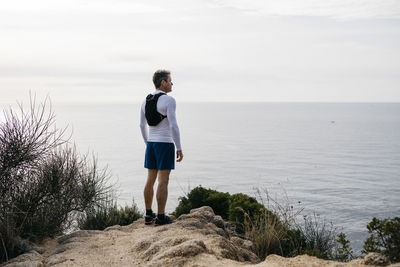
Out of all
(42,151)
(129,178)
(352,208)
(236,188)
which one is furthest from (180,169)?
(42,151)

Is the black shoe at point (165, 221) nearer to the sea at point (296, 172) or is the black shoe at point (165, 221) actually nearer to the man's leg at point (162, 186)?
the man's leg at point (162, 186)

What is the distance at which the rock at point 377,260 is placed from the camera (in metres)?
4.52

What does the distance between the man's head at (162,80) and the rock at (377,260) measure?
4.12m

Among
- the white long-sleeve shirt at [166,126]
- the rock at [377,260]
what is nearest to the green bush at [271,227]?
the white long-sleeve shirt at [166,126]

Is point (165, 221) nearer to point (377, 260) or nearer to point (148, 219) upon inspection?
point (148, 219)

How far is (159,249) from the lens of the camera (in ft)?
18.8

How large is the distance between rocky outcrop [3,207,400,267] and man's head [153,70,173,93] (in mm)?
2377

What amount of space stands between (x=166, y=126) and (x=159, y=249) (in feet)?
7.32

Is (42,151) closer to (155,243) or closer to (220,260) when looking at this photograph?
(155,243)

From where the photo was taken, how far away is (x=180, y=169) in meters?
72.1

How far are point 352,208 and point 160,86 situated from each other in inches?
1685

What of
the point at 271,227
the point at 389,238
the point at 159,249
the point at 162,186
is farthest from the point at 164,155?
the point at 389,238

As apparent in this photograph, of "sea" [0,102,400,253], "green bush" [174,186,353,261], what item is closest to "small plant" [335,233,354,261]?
"green bush" [174,186,353,261]

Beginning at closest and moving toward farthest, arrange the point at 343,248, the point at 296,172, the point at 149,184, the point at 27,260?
the point at 27,260 < the point at 343,248 < the point at 149,184 < the point at 296,172
